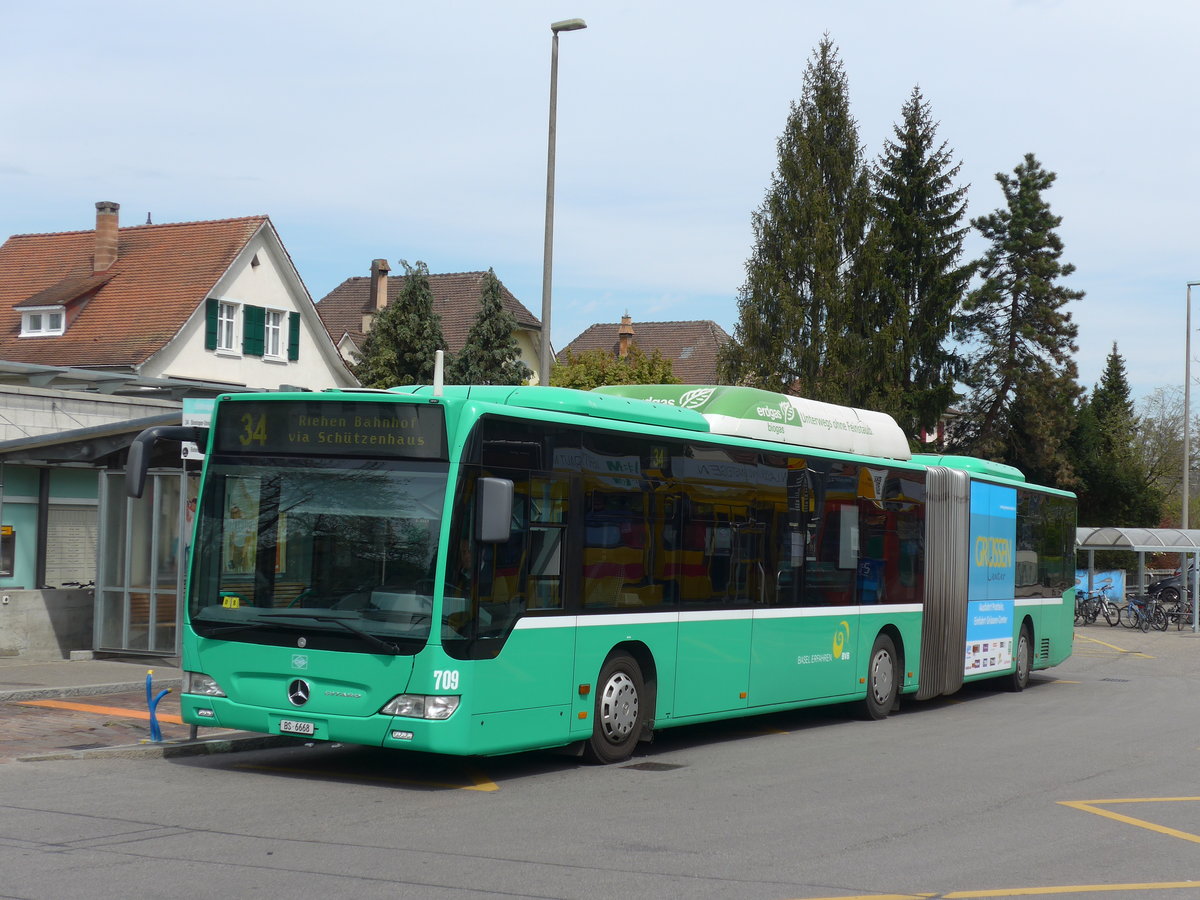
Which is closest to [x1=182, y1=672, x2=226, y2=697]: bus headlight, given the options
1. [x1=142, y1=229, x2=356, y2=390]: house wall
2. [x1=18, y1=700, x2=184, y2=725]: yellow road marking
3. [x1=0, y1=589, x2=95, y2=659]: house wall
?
[x1=18, y1=700, x2=184, y2=725]: yellow road marking

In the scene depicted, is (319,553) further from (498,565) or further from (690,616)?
(690,616)

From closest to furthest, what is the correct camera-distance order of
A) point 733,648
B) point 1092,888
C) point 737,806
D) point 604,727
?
point 1092,888, point 737,806, point 604,727, point 733,648

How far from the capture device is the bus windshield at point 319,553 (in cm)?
1029

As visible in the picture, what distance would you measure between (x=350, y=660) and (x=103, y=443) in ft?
32.4

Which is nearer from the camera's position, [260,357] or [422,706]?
[422,706]

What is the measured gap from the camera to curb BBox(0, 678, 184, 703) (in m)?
14.6

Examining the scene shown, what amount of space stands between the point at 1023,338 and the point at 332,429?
157ft

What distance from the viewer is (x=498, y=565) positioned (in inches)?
419

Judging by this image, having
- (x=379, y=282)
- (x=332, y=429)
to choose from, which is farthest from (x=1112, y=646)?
(x=379, y=282)

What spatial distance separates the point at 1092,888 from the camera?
25.3 feet

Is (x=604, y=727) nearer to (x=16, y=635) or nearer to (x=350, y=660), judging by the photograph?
(x=350, y=660)

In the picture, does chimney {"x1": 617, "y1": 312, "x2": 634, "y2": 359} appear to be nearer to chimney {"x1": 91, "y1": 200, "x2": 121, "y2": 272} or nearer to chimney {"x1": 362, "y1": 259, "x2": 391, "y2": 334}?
chimney {"x1": 362, "y1": 259, "x2": 391, "y2": 334}

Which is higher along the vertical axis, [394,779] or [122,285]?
[122,285]

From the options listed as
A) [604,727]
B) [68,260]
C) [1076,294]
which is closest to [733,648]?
[604,727]
